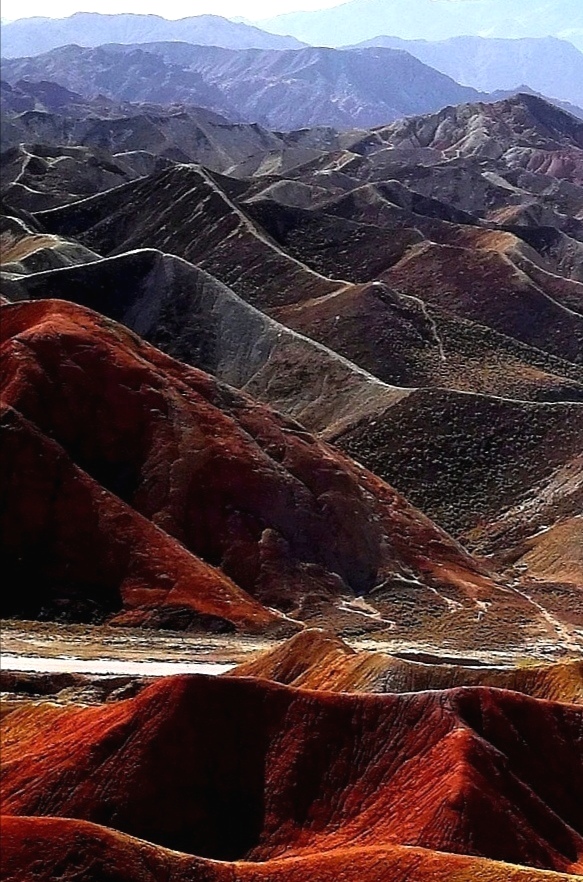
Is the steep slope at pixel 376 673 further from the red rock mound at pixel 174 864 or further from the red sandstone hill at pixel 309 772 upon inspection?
the red rock mound at pixel 174 864

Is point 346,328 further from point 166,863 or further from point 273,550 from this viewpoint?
point 166,863

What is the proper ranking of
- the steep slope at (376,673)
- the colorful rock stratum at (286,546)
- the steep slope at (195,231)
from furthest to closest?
the steep slope at (195,231), the steep slope at (376,673), the colorful rock stratum at (286,546)

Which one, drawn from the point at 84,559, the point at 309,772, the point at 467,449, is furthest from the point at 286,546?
the point at 467,449

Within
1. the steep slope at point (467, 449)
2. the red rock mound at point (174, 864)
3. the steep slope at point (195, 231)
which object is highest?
the steep slope at point (195, 231)

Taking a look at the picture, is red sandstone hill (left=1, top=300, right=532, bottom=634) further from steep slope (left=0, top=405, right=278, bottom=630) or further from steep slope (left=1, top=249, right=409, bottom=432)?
steep slope (left=1, top=249, right=409, bottom=432)

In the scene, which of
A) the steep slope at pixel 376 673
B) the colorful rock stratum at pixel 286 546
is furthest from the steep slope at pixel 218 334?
the steep slope at pixel 376 673

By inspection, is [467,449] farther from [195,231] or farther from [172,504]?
[195,231]

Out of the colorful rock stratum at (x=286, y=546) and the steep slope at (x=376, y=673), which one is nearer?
the colorful rock stratum at (x=286, y=546)

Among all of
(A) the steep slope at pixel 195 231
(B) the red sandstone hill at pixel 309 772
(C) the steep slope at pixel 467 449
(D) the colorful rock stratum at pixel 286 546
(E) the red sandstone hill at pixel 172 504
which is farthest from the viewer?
(A) the steep slope at pixel 195 231
